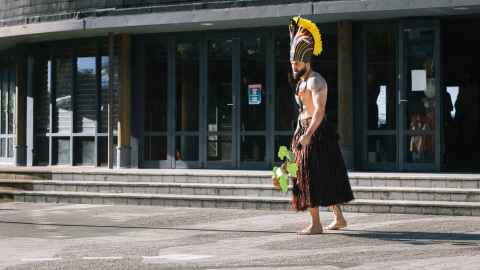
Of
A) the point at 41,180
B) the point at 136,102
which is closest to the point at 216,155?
the point at 136,102

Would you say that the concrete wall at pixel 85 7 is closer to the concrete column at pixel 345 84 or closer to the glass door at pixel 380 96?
the concrete column at pixel 345 84

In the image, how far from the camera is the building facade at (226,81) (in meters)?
15.7

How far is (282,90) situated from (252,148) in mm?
1267

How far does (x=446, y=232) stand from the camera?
9.76 m

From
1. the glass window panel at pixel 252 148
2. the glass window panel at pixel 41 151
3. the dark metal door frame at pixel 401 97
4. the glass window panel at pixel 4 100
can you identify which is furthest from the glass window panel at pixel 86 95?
the dark metal door frame at pixel 401 97

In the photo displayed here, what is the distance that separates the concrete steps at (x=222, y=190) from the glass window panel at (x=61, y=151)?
197 centimetres

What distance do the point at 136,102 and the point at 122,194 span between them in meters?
3.55

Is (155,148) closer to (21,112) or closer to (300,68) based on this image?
(21,112)

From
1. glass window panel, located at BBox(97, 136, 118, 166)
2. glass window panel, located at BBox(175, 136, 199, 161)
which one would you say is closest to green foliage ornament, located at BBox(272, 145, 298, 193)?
glass window panel, located at BBox(175, 136, 199, 161)

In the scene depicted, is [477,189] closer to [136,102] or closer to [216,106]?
[216,106]

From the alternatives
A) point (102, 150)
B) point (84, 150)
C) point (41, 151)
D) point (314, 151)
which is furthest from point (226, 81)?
point (314, 151)

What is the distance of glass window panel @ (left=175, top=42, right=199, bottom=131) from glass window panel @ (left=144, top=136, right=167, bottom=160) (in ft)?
1.65

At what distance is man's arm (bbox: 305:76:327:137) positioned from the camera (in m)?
9.38

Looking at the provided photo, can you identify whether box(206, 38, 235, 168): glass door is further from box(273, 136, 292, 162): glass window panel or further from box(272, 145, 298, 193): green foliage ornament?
box(272, 145, 298, 193): green foliage ornament
